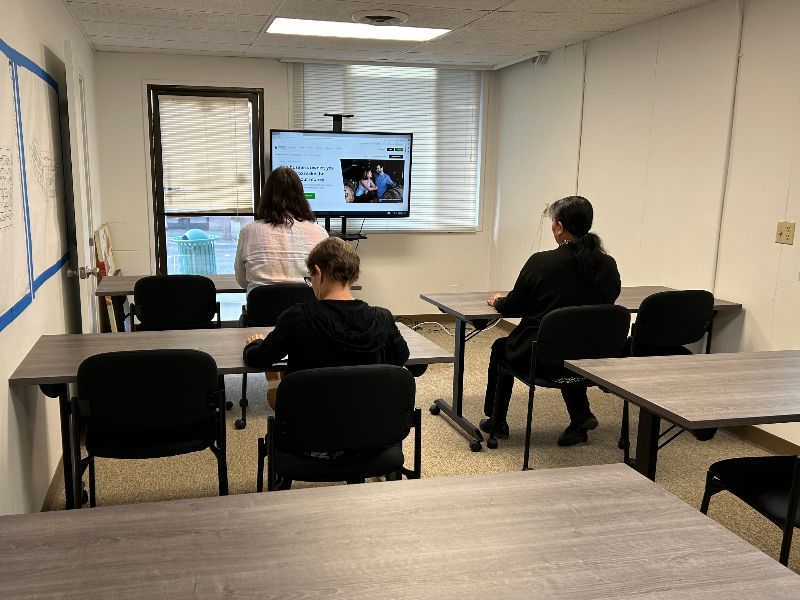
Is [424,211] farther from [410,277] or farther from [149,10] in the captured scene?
[149,10]

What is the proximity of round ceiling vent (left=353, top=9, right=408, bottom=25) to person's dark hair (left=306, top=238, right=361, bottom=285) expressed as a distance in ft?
7.75

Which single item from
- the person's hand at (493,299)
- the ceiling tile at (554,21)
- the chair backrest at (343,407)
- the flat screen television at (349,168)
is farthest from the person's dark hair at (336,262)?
the flat screen television at (349,168)

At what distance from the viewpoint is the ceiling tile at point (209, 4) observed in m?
3.88

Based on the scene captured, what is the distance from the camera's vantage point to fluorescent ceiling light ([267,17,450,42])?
4568mm

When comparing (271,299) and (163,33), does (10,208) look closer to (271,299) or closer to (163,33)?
(271,299)

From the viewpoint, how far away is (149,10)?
4.11m

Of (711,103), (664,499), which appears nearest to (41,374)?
(664,499)

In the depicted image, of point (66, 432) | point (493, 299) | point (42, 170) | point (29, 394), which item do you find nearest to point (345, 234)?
point (493, 299)

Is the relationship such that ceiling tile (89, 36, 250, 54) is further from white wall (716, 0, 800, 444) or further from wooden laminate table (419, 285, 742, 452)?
white wall (716, 0, 800, 444)

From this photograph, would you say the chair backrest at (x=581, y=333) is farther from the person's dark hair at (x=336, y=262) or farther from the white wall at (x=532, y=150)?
the white wall at (x=532, y=150)

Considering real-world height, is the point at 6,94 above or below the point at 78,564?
above

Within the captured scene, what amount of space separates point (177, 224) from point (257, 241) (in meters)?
2.77

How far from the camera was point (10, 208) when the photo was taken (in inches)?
93.4

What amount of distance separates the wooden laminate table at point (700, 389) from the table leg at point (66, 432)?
1805 mm
